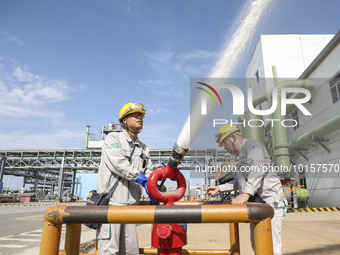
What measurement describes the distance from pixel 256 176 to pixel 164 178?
112 cm

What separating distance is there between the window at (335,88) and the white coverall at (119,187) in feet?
38.0

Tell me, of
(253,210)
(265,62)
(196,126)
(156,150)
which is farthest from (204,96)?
(156,150)

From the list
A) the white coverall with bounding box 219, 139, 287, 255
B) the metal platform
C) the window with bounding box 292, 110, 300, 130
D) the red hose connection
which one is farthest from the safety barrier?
the metal platform

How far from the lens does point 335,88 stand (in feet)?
35.5

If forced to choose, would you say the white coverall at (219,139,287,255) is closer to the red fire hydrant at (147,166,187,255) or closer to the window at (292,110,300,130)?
the red fire hydrant at (147,166,187,255)

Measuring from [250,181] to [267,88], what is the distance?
51.5 feet

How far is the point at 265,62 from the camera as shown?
17516 mm

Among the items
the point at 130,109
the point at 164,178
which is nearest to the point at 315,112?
the point at 130,109

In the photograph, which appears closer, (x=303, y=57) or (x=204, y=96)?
(x=204, y=96)

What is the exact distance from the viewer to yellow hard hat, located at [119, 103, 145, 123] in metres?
2.18

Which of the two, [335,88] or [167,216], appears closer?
[167,216]

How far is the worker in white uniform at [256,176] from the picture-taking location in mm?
A: 2469

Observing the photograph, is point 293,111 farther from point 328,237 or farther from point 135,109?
point 135,109

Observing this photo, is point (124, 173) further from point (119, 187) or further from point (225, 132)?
point (225, 132)
